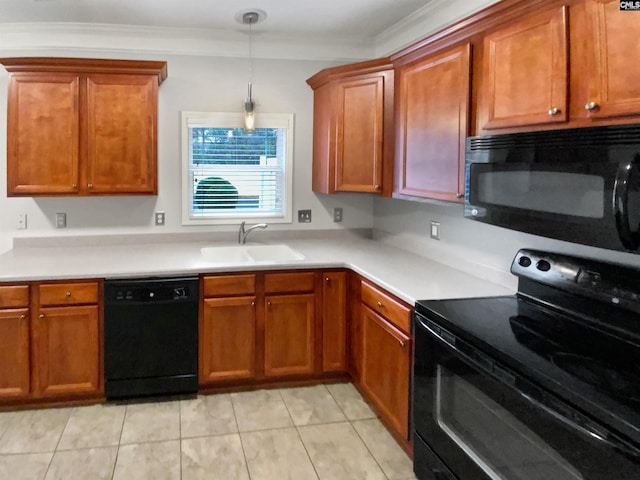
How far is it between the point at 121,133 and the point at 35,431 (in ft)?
5.93

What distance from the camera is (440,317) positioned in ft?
6.91

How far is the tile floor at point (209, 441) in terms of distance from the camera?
2.49 meters

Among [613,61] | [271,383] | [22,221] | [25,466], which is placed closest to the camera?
[613,61]

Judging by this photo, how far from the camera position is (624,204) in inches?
59.1

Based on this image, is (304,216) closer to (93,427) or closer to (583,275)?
(93,427)

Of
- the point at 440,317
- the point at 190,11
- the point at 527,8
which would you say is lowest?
the point at 440,317

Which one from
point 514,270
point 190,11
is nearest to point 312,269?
point 514,270

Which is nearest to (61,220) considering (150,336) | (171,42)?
(150,336)

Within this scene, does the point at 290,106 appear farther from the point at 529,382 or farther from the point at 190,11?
the point at 529,382

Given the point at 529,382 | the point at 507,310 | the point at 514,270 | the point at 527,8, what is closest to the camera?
the point at 529,382

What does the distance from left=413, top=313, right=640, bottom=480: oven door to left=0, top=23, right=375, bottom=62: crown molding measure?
8.27 feet

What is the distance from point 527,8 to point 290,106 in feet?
7.50

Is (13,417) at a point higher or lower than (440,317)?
lower

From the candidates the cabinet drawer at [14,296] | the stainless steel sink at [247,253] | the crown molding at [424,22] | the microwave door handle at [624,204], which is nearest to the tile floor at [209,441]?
the cabinet drawer at [14,296]
